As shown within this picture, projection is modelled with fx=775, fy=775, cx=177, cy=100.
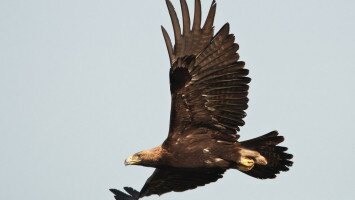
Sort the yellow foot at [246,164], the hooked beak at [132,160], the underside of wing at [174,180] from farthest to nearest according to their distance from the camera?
the underside of wing at [174,180] < the hooked beak at [132,160] < the yellow foot at [246,164]

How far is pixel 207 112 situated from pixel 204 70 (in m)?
0.78

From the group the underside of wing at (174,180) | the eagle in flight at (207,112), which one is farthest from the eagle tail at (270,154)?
the underside of wing at (174,180)

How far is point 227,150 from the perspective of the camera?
1404 cm

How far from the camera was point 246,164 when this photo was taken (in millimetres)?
14133

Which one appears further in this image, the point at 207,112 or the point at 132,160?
the point at 132,160

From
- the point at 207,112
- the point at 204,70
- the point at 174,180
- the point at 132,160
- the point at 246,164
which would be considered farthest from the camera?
the point at 174,180

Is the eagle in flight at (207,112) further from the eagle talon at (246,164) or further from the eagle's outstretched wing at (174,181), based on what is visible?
the eagle's outstretched wing at (174,181)

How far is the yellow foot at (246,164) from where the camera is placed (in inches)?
555

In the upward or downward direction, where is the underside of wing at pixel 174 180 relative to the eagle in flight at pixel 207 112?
downward

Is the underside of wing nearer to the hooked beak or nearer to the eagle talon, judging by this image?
the eagle talon

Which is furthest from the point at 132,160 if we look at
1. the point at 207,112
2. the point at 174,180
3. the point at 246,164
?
the point at 246,164

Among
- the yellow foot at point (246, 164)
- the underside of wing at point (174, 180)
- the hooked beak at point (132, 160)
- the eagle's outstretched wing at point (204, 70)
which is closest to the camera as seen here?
the eagle's outstretched wing at point (204, 70)

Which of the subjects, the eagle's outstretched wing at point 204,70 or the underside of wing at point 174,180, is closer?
the eagle's outstretched wing at point 204,70

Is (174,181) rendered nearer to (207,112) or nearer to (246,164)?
(246,164)
